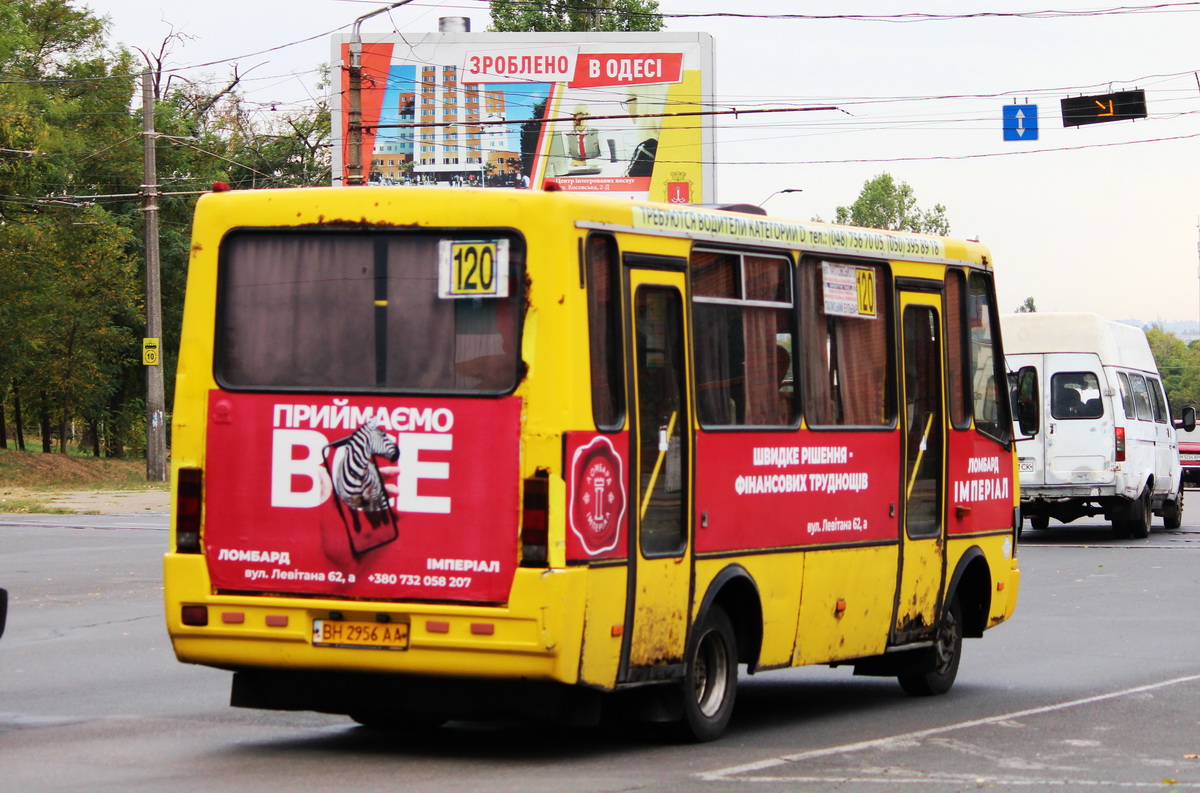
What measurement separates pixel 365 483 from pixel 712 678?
7.15 feet

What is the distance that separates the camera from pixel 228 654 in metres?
8.57

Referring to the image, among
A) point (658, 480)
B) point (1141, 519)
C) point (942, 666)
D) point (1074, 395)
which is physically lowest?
point (942, 666)

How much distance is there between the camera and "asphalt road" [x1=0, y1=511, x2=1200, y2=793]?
8141mm

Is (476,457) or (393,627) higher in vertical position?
(476,457)

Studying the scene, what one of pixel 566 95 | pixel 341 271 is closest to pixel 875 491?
pixel 341 271

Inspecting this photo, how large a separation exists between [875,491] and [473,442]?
332 cm

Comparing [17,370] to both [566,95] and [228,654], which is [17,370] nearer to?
[566,95]

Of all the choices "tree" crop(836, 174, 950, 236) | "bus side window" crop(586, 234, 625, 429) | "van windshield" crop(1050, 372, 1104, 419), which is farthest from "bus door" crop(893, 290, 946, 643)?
"tree" crop(836, 174, 950, 236)

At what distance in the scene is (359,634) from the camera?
27.4 ft

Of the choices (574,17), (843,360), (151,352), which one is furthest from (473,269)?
(574,17)

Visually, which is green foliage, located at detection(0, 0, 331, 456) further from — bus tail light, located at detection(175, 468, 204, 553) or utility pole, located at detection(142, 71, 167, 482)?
bus tail light, located at detection(175, 468, 204, 553)

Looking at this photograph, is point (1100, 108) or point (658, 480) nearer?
point (658, 480)

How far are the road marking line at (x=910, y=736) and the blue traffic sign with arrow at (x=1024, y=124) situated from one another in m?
22.9

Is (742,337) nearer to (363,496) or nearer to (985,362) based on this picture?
(363,496)
